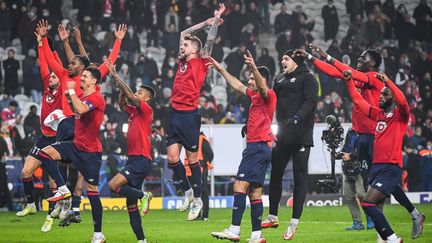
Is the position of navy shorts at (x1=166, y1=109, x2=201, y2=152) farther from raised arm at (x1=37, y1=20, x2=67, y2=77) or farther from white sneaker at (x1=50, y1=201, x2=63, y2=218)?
white sneaker at (x1=50, y1=201, x2=63, y2=218)

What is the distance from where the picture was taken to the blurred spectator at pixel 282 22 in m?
41.6

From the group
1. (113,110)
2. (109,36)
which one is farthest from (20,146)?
(109,36)

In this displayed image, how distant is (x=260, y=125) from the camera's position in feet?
59.4

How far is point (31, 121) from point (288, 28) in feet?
41.0

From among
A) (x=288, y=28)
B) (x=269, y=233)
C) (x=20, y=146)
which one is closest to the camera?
(x=269, y=233)

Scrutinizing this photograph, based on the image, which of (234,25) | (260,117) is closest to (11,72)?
(234,25)

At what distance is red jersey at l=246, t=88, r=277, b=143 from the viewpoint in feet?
59.5

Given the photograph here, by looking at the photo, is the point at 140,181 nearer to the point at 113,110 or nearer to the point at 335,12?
the point at 113,110

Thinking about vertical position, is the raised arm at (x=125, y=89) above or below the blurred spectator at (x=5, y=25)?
below

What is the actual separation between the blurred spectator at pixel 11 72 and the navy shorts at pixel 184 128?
18.0 metres

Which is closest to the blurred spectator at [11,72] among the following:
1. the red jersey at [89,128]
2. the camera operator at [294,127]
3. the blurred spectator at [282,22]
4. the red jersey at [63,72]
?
the blurred spectator at [282,22]

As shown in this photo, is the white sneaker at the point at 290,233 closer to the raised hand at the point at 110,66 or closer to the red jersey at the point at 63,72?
the raised hand at the point at 110,66

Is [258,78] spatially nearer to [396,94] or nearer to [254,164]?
[254,164]

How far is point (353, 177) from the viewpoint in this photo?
22.9 m
